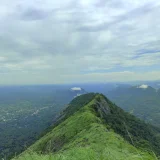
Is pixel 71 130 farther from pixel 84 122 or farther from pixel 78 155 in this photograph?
pixel 78 155

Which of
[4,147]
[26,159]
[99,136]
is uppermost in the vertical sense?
[26,159]

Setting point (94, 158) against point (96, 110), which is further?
point (96, 110)

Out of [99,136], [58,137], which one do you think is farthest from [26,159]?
[58,137]

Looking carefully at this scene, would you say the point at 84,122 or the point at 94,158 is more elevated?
the point at 94,158

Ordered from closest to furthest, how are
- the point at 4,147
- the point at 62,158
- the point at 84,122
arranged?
the point at 62,158 → the point at 84,122 → the point at 4,147

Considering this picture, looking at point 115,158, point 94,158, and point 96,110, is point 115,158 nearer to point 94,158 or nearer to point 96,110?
point 94,158

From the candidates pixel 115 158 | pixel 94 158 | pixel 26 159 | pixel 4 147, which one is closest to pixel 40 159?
pixel 26 159

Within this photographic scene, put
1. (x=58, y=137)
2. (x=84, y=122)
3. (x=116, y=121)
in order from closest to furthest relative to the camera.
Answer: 1. (x=58, y=137)
2. (x=84, y=122)
3. (x=116, y=121)

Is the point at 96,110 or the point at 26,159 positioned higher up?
the point at 26,159

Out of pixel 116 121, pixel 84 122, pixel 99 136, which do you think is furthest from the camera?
pixel 116 121
